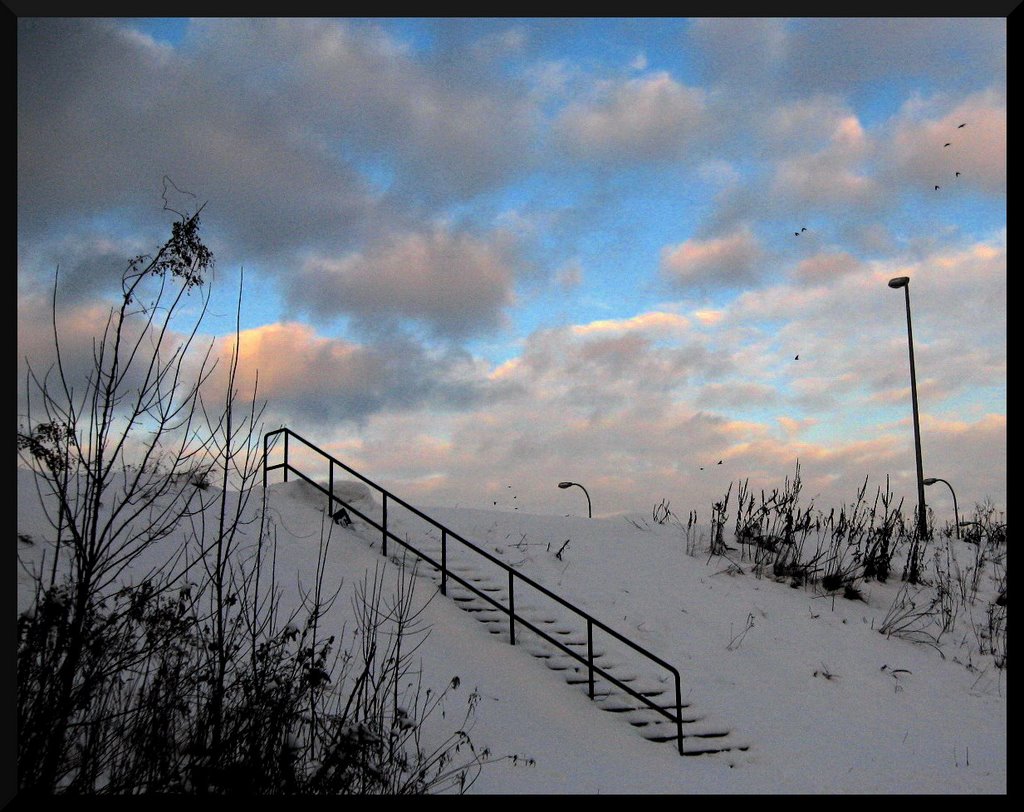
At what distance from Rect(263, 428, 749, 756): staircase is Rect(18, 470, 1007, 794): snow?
0.07m

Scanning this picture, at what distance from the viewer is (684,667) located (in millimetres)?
12242

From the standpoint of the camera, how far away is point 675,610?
1410 centimetres

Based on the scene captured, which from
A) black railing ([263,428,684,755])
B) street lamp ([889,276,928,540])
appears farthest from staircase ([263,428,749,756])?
street lamp ([889,276,928,540])

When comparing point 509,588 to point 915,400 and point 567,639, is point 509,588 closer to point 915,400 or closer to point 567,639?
point 567,639

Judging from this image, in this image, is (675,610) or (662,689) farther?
(675,610)

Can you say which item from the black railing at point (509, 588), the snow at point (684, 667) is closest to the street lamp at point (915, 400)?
the snow at point (684, 667)

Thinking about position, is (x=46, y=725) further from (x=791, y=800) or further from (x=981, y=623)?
(x=981, y=623)

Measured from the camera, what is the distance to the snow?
31.7 ft

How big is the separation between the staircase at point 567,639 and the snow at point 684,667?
0.25ft

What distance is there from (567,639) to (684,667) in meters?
1.71

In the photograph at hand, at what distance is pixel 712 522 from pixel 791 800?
957 cm

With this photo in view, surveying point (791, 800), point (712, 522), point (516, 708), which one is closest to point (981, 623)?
point (712, 522)

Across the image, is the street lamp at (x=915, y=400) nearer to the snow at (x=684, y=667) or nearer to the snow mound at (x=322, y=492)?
the snow at (x=684, y=667)

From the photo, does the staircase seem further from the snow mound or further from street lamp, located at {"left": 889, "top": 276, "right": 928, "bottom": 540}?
street lamp, located at {"left": 889, "top": 276, "right": 928, "bottom": 540}
